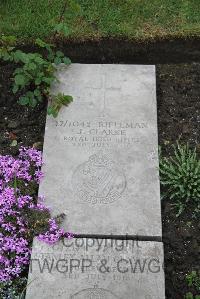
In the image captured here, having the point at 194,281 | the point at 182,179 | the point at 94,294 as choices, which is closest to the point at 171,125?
the point at 182,179

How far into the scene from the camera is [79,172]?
411 cm

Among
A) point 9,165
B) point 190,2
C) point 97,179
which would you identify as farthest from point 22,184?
point 190,2

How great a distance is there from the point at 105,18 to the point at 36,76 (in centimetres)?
117

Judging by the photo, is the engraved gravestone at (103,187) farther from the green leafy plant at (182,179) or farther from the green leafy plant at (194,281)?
→ the green leafy plant at (194,281)

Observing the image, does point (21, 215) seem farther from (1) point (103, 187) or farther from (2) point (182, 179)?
(2) point (182, 179)

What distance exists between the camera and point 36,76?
4512 mm

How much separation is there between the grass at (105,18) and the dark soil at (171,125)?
1.44 ft

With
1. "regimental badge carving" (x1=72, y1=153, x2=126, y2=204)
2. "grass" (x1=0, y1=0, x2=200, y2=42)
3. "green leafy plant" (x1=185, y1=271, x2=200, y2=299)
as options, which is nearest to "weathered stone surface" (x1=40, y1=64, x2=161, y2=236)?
"regimental badge carving" (x1=72, y1=153, x2=126, y2=204)

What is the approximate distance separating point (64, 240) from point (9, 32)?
227cm

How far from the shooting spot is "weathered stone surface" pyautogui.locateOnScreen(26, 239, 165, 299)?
352 cm

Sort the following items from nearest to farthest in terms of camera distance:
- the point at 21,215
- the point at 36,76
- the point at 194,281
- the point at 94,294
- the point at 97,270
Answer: the point at 94,294, the point at 97,270, the point at 194,281, the point at 21,215, the point at 36,76

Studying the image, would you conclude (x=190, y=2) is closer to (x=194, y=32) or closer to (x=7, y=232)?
(x=194, y=32)

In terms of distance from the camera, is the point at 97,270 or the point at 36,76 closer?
the point at 97,270

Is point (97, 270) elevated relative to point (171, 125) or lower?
lower
